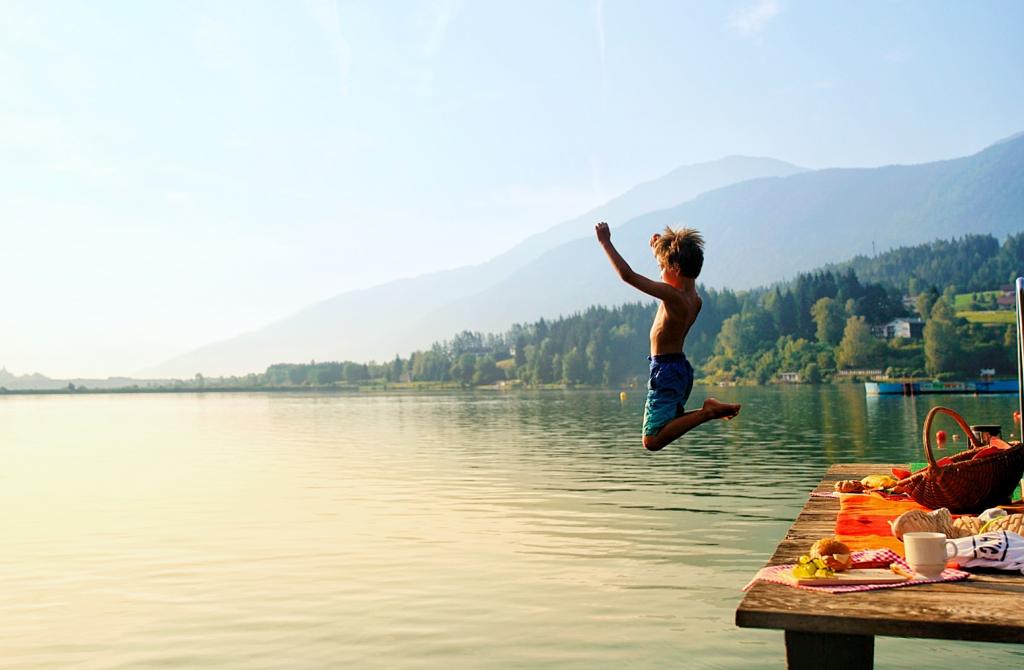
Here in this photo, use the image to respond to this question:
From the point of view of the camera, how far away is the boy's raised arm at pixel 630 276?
9383mm

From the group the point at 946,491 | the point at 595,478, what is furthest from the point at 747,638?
the point at 595,478

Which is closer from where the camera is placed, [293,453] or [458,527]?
[458,527]

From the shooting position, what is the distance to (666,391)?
9.99m

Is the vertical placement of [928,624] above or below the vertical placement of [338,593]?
above

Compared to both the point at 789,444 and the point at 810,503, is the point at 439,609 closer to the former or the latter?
the point at 810,503

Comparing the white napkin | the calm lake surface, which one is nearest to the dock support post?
the white napkin

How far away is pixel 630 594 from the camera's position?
1557 centimetres

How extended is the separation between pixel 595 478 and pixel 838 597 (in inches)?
1068

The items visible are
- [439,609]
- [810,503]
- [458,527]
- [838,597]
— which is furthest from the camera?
[458,527]

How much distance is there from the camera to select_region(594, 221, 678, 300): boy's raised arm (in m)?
9.38

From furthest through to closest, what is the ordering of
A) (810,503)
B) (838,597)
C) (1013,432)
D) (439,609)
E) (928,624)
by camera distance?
1. (1013,432)
2. (439,609)
3. (810,503)
4. (838,597)
5. (928,624)

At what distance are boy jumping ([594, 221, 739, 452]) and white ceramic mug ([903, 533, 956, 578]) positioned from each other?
2417 millimetres

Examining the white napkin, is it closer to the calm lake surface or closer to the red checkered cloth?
the red checkered cloth

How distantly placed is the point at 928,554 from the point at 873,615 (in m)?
1.13
